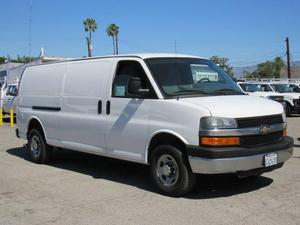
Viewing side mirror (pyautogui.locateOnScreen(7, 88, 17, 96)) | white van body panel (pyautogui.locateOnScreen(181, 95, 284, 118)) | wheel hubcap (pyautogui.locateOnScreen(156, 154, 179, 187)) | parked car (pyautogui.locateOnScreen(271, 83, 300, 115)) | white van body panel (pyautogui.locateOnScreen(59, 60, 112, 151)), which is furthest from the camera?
parked car (pyautogui.locateOnScreen(271, 83, 300, 115))

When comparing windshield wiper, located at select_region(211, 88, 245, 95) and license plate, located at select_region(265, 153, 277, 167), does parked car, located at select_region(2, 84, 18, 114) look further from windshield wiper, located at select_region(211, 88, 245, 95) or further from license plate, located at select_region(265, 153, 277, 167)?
license plate, located at select_region(265, 153, 277, 167)

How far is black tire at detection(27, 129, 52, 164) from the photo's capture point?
986 centimetres

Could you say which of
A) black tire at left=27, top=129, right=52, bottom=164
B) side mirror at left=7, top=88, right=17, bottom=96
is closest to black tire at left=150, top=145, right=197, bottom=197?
black tire at left=27, top=129, right=52, bottom=164

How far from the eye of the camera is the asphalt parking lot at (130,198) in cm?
581

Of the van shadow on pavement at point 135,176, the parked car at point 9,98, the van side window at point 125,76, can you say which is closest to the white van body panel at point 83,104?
the van side window at point 125,76

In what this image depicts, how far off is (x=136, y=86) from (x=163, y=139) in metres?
0.89

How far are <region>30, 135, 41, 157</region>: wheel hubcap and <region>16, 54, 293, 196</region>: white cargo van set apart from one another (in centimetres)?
89

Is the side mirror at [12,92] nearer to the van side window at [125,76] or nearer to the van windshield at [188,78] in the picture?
the van side window at [125,76]

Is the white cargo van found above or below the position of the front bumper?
above

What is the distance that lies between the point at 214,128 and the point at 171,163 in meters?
0.96

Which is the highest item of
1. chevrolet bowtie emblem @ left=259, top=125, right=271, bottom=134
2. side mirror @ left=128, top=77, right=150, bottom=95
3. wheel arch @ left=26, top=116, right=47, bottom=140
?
side mirror @ left=128, top=77, right=150, bottom=95

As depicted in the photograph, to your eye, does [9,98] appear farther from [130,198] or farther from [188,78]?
[130,198]

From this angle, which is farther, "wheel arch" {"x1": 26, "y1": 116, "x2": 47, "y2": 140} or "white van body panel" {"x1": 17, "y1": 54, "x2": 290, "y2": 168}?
"wheel arch" {"x1": 26, "y1": 116, "x2": 47, "y2": 140}

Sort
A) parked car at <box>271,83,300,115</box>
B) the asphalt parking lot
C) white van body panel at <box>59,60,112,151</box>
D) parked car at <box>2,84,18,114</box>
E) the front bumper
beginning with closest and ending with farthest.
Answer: the asphalt parking lot, the front bumper, white van body panel at <box>59,60,112,151</box>, parked car at <box>2,84,18,114</box>, parked car at <box>271,83,300,115</box>
